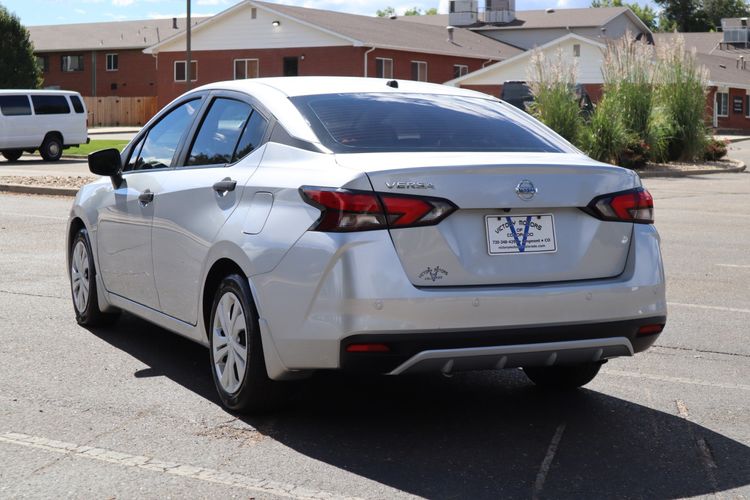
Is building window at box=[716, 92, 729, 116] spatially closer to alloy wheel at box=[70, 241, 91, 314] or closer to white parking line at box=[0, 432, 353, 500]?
alloy wheel at box=[70, 241, 91, 314]

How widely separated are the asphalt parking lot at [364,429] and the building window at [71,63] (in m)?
72.2

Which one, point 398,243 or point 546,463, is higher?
point 398,243

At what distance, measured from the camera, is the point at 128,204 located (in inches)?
278

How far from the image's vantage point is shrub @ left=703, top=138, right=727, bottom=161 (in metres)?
30.7

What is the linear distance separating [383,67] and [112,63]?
2810 cm

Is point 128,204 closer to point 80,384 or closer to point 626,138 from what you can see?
point 80,384

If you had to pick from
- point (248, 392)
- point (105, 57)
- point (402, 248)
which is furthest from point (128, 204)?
point (105, 57)

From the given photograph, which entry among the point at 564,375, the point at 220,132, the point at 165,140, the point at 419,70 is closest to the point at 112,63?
the point at 419,70

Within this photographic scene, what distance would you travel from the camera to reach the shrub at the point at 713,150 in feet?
101

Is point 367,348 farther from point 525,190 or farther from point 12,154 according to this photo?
point 12,154

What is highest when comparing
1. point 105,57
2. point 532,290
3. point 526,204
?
point 105,57

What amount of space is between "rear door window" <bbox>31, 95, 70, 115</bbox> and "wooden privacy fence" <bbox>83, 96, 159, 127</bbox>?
32.5 m

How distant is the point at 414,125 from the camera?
5855mm

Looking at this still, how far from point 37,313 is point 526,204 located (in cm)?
468
